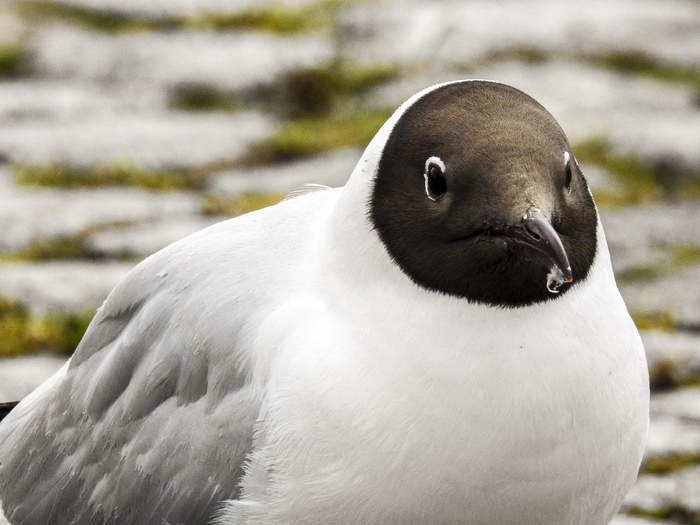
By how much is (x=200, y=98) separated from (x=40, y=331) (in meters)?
3.00

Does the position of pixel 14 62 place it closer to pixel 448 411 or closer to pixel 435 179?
pixel 435 179

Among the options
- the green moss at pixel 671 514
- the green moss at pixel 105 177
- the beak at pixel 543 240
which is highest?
the beak at pixel 543 240

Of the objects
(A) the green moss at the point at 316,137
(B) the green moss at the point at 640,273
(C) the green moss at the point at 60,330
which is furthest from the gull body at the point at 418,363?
(A) the green moss at the point at 316,137

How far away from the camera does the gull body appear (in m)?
2.95

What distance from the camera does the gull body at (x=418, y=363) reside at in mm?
2945

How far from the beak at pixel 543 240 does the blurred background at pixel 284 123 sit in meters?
1.64

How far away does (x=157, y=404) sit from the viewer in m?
3.46

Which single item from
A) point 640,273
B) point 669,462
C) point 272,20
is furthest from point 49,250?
point 272,20

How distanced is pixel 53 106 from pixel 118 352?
4.18 m

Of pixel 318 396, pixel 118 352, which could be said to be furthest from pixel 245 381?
pixel 118 352

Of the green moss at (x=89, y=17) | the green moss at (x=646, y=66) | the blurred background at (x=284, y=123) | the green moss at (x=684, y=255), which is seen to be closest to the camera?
the blurred background at (x=284, y=123)

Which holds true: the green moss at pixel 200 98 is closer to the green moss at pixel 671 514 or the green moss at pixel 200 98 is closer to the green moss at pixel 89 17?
the green moss at pixel 89 17

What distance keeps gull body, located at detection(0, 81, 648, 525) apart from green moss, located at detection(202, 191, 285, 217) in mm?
2657

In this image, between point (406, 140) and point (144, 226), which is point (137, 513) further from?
point (144, 226)
